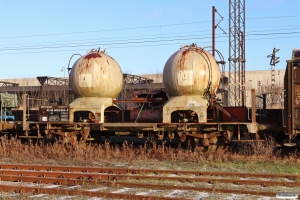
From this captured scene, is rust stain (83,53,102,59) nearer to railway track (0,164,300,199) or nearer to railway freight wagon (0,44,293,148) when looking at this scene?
railway freight wagon (0,44,293,148)

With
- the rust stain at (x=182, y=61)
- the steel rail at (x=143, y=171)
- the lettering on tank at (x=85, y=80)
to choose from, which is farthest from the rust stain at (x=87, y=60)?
the steel rail at (x=143, y=171)

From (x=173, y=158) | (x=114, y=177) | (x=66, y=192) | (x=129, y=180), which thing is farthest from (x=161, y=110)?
(x=66, y=192)

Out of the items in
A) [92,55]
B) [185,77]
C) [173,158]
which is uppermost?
[92,55]

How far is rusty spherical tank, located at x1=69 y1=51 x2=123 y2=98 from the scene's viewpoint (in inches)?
625

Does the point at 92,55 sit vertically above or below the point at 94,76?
above

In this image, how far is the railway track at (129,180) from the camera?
8102mm

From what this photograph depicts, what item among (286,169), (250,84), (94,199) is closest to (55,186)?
(94,199)

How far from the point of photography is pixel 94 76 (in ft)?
52.0

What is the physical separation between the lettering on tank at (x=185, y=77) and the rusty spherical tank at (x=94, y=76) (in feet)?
11.0

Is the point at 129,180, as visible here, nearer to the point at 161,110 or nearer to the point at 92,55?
the point at 161,110

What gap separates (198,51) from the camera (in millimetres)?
14805

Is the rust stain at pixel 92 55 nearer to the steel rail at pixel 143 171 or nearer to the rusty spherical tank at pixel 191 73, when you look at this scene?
the rusty spherical tank at pixel 191 73

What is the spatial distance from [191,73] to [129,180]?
6.11 metres

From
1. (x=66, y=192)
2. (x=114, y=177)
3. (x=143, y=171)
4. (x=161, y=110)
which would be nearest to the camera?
(x=66, y=192)
